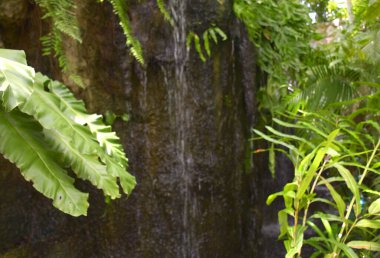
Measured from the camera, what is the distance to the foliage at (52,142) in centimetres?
139

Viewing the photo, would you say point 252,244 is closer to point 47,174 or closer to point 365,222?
point 365,222

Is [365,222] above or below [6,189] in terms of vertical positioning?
above

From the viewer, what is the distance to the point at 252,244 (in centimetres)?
352

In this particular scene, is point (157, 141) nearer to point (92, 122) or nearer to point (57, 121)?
point (92, 122)

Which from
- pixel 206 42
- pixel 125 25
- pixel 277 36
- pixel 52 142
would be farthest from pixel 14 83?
pixel 277 36

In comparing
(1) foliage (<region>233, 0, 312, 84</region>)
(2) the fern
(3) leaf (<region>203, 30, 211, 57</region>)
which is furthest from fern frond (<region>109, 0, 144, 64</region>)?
(1) foliage (<region>233, 0, 312, 84</region>)

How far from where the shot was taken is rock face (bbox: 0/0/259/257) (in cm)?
249

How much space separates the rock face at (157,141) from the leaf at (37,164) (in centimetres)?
99

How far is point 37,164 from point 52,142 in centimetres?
15

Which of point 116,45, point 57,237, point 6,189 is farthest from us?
point 116,45

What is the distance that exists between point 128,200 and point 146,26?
123cm

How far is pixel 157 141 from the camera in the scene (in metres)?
2.91

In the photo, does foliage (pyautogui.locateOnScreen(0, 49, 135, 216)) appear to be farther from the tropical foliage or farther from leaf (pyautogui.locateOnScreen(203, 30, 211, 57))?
leaf (pyautogui.locateOnScreen(203, 30, 211, 57))

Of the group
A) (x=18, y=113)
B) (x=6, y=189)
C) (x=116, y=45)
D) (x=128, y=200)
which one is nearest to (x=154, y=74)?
(x=116, y=45)
